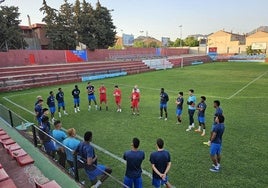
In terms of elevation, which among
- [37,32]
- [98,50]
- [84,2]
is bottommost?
[98,50]

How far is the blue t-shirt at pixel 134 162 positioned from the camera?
15.7ft

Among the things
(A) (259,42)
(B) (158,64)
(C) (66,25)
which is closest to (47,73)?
(C) (66,25)

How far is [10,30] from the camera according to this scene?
32906 mm

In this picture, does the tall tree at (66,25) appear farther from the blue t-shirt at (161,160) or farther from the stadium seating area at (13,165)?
the blue t-shirt at (161,160)

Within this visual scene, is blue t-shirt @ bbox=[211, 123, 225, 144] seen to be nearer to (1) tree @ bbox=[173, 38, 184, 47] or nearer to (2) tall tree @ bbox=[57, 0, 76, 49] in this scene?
(2) tall tree @ bbox=[57, 0, 76, 49]

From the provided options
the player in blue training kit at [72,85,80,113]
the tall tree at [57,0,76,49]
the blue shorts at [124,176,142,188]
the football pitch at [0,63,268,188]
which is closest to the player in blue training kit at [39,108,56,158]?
the football pitch at [0,63,268,188]

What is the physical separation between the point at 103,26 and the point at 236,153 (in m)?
39.8

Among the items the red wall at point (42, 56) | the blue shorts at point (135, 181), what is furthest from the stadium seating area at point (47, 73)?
the blue shorts at point (135, 181)

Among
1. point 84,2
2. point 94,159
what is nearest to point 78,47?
point 84,2

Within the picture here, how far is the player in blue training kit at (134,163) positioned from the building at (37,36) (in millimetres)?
44745

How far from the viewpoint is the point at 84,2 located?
4272 centimetres

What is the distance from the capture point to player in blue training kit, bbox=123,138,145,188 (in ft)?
15.6

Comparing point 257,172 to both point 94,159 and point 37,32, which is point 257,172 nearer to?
point 94,159

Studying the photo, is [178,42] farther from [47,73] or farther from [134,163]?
[134,163]
